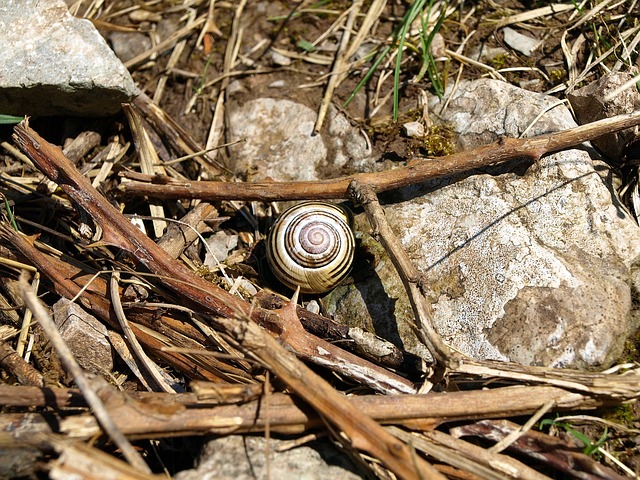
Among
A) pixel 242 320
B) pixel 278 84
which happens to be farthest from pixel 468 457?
Result: pixel 278 84

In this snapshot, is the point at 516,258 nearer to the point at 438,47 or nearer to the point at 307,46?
the point at 438,47

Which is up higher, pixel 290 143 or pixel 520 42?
pixel 520 42

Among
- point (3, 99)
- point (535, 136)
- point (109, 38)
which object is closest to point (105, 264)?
point (3, 99)

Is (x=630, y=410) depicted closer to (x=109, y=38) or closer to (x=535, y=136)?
(x=535, y=136)

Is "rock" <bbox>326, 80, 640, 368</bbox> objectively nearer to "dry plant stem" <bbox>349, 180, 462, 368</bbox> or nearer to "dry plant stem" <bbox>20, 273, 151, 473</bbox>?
"dry plant stem" <bbox>349, 180, 462, 368</bbox>

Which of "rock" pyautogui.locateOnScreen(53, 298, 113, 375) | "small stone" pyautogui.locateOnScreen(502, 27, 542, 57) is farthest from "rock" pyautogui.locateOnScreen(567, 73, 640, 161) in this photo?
"rock" pyautogui.locateOnScreen(53, 298, 113, 375)

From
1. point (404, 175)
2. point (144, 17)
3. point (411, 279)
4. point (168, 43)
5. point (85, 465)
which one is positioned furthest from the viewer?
point (144, 17)

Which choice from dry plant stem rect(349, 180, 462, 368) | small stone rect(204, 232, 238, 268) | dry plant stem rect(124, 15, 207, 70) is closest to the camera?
dry plant stem rect(349, 180, 462, 368)
